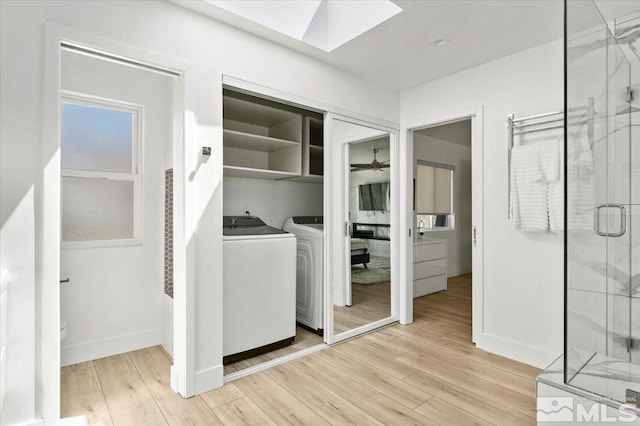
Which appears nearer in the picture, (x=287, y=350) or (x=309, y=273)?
(x=287, y=350)

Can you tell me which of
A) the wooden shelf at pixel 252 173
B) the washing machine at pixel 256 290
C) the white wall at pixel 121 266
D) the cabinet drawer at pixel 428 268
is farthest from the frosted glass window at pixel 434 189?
the white wall at pixel 121 266

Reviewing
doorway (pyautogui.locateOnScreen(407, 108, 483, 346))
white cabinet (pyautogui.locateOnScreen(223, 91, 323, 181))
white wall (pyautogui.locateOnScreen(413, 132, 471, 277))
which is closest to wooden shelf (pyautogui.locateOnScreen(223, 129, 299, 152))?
white cabinet (pyautogui.locateOnScreen(223, 91, 323, 181))

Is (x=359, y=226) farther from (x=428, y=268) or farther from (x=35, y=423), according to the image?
(x=35, y=423)

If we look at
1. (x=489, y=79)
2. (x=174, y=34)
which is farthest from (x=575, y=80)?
(x=174, y=34)

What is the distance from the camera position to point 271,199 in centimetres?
356

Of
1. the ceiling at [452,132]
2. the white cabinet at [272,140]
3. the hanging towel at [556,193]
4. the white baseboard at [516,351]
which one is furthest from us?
the ceiling at [452,132]

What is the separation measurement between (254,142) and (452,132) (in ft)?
11.7

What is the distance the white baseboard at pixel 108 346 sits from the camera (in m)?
2.60

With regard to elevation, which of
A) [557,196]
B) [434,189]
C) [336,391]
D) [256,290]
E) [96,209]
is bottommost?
[336,391]

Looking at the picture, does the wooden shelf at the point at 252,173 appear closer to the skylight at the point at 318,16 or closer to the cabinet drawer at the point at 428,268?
the skylight at the point at 318,16

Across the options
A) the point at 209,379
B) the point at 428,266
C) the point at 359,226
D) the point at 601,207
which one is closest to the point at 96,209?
the point at 209,379

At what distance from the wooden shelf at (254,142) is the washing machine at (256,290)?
2.41ft

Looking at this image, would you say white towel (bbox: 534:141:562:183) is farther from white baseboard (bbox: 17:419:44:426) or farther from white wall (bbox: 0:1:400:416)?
white baseboard (bbox: 17:419:44:426)

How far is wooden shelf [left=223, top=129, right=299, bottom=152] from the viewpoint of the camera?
299 centimetres
